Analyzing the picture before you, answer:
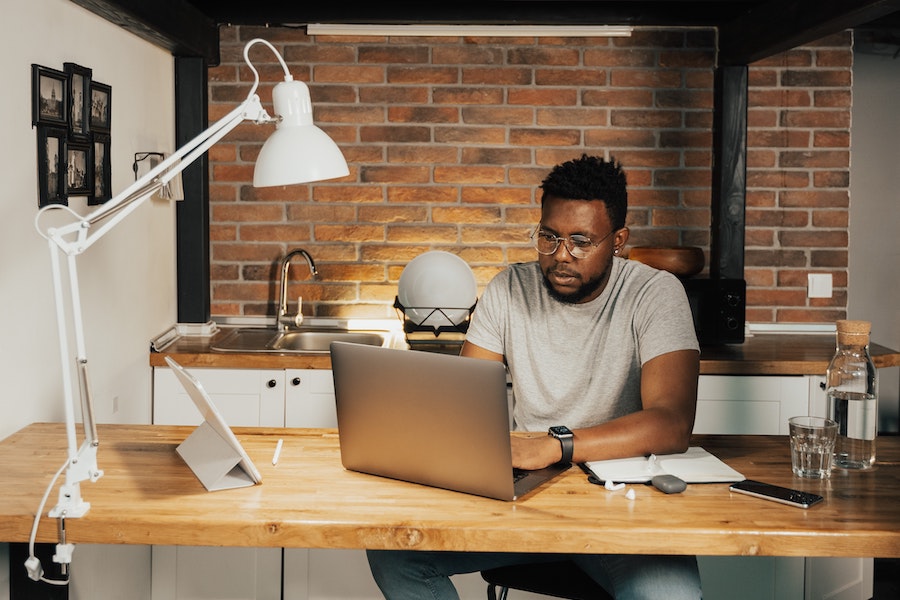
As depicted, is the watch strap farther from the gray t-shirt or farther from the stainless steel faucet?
the stainless steel faucet

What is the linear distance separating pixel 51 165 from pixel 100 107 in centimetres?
40

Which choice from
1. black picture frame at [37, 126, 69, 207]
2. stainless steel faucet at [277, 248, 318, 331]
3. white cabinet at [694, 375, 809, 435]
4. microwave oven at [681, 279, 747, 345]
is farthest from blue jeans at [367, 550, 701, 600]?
stainless steel faucet at [277, 248, 318, 331]

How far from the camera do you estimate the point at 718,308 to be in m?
3.32

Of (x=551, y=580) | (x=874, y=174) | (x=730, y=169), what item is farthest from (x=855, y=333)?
(x=874, y=174)

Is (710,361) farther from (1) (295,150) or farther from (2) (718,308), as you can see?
(1) (295,150)

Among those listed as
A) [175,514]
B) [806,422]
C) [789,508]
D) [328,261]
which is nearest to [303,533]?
[175,514]

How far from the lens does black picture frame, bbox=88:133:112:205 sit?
→ 2604 millimetres

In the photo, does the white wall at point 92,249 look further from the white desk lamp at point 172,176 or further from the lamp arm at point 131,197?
the lamp arm at point 131,197

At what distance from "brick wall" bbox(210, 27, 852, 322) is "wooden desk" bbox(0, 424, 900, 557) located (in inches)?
75.4

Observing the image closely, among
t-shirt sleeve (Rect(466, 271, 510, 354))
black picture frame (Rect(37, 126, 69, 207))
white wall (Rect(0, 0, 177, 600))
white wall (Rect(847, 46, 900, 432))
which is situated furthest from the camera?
white wall (Rect(847, 46, 900, 432))

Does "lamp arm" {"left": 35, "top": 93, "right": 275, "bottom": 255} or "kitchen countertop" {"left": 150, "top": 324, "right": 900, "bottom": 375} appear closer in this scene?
"lamp arm" {"left": 35, "top": 93, "right": 275, "bottom": 255}

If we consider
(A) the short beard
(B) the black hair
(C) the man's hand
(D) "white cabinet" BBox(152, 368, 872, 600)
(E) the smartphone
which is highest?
(B) the black hair

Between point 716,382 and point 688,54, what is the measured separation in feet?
4.47

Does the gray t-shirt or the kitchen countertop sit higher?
the gray t-shirt
